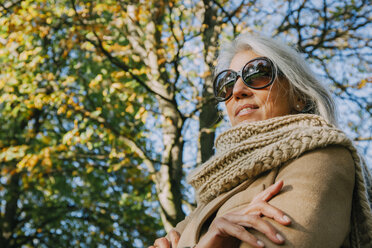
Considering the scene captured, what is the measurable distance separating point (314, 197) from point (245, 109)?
867 millimetres

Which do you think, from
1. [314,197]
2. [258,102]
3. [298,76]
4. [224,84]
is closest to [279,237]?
[314,197]

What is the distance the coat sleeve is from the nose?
0.70 m

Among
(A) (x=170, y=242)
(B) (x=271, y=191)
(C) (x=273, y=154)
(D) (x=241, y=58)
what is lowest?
(A) (x=170, y=242)

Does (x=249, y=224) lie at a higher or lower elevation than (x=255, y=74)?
lower

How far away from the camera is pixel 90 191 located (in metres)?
9.53

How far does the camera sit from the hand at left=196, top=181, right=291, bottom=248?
1.33 meters

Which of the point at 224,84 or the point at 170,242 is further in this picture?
the point at 224,84

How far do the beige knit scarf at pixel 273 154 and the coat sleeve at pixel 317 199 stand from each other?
0.15 ft

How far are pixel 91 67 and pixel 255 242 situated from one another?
25.5 ft

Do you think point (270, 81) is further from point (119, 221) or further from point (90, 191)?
point (90, 191)

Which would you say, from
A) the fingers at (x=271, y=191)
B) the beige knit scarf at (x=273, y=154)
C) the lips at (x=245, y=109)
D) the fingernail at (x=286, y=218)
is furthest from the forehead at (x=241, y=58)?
the fingernail at (x=286, y=218)

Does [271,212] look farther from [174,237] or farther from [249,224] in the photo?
[174,237]

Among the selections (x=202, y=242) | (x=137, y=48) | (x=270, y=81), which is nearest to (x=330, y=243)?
(x=202, y=242)

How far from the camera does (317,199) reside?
4.50 feet
